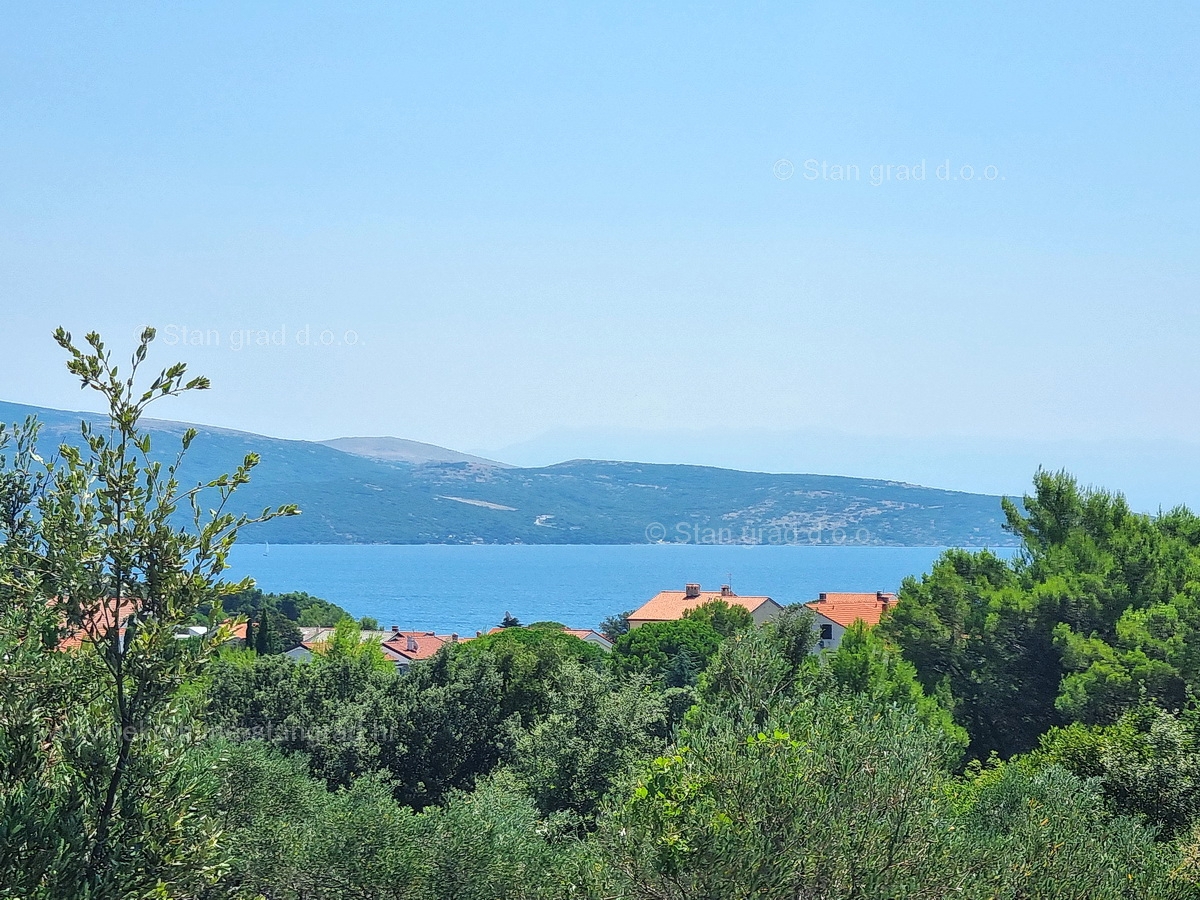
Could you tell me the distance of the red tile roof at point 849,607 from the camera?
72188 millimetres

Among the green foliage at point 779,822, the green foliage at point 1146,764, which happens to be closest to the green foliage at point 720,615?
the green foliage at point 1146,764

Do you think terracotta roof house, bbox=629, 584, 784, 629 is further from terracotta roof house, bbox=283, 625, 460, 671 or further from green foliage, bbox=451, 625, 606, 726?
green foliage, bbox=451, 625, 606, 726

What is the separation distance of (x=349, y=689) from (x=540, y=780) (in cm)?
1045

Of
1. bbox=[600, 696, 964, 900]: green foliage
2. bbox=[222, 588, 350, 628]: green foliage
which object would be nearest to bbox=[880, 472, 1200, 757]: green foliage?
bbox=[600, 696, 964, 900]: green foliage

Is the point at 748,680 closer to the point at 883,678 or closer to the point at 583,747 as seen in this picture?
the point at 583,747

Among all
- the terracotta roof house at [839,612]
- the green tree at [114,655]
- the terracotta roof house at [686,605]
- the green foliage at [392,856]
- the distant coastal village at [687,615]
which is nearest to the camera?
the green tree at [114,655]

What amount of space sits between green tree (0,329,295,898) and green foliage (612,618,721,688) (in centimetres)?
4454

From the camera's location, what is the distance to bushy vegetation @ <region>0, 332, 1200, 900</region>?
7.12 metres

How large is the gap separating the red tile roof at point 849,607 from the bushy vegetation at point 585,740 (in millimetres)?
32896

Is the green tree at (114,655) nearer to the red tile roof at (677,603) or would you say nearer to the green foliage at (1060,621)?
the green foliage at (1060,621)

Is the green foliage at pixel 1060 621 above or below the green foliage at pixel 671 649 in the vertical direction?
above

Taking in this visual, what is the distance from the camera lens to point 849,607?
76.2 m

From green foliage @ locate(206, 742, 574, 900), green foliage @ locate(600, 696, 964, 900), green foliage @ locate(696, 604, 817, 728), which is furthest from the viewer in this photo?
green foliage @ locate(696, 604, 817, 728)

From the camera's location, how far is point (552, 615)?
171m
